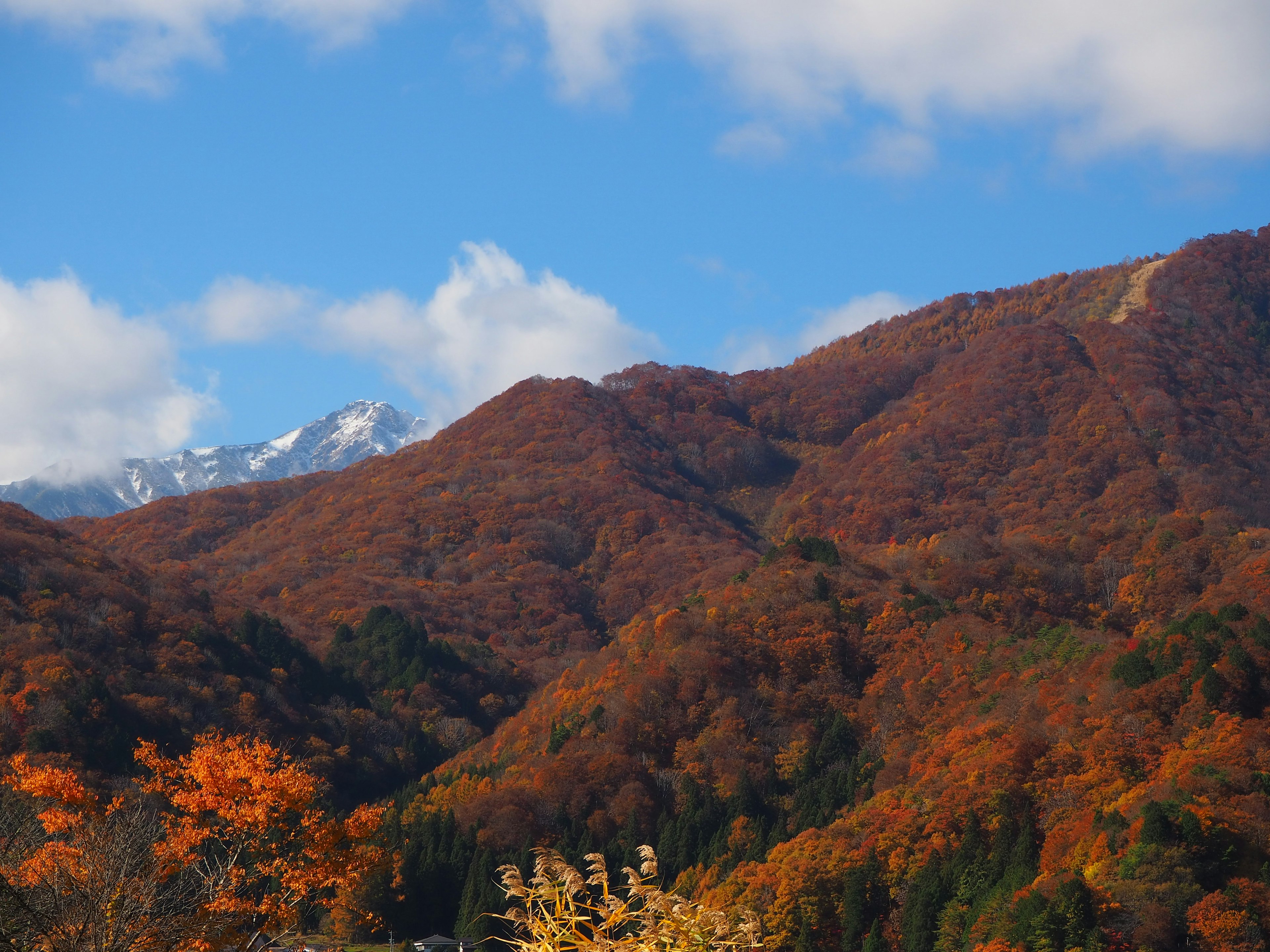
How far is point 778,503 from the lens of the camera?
176 metres

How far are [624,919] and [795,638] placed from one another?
85.1 m

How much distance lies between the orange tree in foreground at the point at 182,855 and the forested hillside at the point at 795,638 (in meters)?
10.4

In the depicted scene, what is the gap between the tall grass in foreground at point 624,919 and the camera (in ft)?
32.9

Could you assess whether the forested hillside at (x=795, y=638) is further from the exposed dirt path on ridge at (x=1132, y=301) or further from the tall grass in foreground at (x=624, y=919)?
the tall grass in foreground at (x=624, y=919)

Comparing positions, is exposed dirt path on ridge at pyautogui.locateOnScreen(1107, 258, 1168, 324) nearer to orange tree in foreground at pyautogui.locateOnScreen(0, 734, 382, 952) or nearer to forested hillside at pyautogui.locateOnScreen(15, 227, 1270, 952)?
forested hillside at pyautogui.locateOnScreen(15, 227, 1270, 952)

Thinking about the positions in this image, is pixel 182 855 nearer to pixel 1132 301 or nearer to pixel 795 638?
pixel 795 638

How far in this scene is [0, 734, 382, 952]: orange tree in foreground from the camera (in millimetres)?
18859

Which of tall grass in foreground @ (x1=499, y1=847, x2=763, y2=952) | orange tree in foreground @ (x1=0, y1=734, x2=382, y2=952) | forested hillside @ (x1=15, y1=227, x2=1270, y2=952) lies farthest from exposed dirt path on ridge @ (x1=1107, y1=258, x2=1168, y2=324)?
tall grass in foreground @ (x1=499, y1=847, x2=763, y2=952)

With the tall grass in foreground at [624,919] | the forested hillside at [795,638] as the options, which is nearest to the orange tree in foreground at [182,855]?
the tall grass in foreground at [624,919]

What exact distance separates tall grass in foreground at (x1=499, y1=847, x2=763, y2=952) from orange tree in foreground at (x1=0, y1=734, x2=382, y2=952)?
1023cm

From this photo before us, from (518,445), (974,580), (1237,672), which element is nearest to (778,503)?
(518,445)

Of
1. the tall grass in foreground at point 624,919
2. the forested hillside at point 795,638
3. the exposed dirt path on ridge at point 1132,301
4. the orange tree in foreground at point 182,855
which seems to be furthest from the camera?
the exposed dirt path on ridge at point 1132,301

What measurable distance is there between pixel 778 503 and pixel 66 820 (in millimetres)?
155069

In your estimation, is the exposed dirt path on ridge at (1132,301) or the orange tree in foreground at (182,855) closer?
the orange tree in foreground at (182,855)
